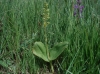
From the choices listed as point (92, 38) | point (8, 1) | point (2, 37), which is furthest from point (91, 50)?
point (8, 1)

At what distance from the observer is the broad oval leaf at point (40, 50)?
1.23m

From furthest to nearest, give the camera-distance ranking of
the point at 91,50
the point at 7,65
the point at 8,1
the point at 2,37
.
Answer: the point at 8,1, the point at 2,37, the point at 7,65, the point at 91,50

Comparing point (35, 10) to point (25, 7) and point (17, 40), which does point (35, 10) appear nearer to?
point (25, 7)

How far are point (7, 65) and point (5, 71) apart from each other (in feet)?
0.16

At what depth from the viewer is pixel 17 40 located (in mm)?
1323

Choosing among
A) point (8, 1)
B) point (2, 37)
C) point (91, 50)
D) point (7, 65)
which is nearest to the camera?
point (91, 50)

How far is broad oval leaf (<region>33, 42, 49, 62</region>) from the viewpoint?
4.03 ft

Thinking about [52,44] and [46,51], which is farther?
[52,44]

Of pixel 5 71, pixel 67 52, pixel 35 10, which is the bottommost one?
pixel 5 71

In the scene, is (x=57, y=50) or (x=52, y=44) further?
(x=52, y=44)

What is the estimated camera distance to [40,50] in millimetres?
1259

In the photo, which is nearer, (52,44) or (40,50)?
(40,50)

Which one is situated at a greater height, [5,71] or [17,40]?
[17,40]

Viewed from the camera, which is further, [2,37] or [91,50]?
[2,37]
